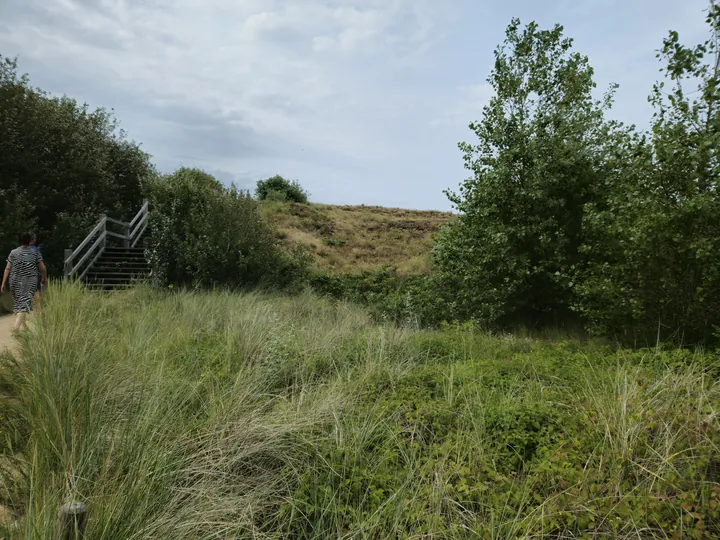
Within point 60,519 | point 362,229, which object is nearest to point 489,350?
point 60,519

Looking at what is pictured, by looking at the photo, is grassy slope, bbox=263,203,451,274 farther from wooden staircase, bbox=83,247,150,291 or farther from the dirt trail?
the dirt trail

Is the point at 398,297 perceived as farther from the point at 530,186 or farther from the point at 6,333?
the point at 6,333

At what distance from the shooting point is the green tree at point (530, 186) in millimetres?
9297

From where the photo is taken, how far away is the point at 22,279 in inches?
306

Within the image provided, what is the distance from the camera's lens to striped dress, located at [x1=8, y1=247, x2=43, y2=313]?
7.74 metres

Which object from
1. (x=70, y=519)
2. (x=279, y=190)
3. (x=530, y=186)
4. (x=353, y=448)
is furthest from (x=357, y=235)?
(x=70, y=519)

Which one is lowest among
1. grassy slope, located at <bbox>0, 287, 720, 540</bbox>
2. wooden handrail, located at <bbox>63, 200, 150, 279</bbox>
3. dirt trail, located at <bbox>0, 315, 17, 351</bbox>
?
dirt trail, located at <bbox>0, 315, 17, 351</bbox>

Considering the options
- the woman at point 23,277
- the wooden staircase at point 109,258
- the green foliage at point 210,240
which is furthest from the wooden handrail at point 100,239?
the woman at point 23,277

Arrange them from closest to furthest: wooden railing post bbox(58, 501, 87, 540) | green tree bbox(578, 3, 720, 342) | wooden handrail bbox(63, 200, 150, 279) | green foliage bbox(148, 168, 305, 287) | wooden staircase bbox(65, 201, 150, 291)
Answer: wooden railing post bbox(58, 501, 87, 540) < green tree bbox(578, 3, 720, 342) < green foliage bbox(148, 168, 305, 287) < wooden handrail bbox(63, 200, 150, 279) < wooden staircase bbox(65, 201, 150, 291)

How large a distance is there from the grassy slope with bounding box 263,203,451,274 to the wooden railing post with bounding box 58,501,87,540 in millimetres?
17279

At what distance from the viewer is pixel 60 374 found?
335 cm

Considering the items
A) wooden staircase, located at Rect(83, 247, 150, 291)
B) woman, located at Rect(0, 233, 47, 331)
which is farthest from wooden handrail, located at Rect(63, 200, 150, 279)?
woman, located at Rect(0, 233, 47, 331)

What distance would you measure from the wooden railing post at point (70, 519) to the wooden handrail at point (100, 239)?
40.3ft

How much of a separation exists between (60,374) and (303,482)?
211 centimetres
